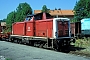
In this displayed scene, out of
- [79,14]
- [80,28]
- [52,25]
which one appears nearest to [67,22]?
[52,25]

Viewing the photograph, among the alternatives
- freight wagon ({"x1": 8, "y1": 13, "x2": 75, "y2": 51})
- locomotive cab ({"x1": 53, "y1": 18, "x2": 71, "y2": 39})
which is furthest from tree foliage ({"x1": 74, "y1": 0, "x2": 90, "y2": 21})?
locomotive cab ({"x1": 53, "y1": 18, "x2": 71, "y2": 39})

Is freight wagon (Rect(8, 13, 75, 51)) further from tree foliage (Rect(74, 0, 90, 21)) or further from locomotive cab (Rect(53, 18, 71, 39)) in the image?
tree foliage (Rect(74, 0, 90, 21))

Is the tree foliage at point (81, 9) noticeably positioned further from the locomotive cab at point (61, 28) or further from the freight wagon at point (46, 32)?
the locomotive cab at point (61, 28)

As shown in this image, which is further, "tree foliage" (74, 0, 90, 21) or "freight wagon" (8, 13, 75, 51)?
"tree foliage" (74, 0, 90, 21)

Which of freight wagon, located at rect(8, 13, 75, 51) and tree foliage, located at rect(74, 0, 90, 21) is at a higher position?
tree foliage, located at rect(74, 0, 90, 21)

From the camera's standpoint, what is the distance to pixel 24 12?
71688 millimetres

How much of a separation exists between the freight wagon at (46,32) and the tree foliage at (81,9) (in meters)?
28.1

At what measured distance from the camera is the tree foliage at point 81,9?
168 feet

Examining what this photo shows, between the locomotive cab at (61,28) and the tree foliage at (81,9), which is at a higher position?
the tree foliage at (81,9)

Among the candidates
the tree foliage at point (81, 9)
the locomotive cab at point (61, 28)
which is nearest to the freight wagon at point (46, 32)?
the locomotive cab at point (61, 28)

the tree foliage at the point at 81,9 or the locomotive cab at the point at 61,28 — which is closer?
the locomotive cab at the point at 61,28

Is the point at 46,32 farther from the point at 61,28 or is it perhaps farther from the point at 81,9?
the point at 81,9

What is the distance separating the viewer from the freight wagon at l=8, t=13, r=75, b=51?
63.4 feet

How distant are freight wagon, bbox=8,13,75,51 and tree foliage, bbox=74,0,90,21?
92.3 feet
